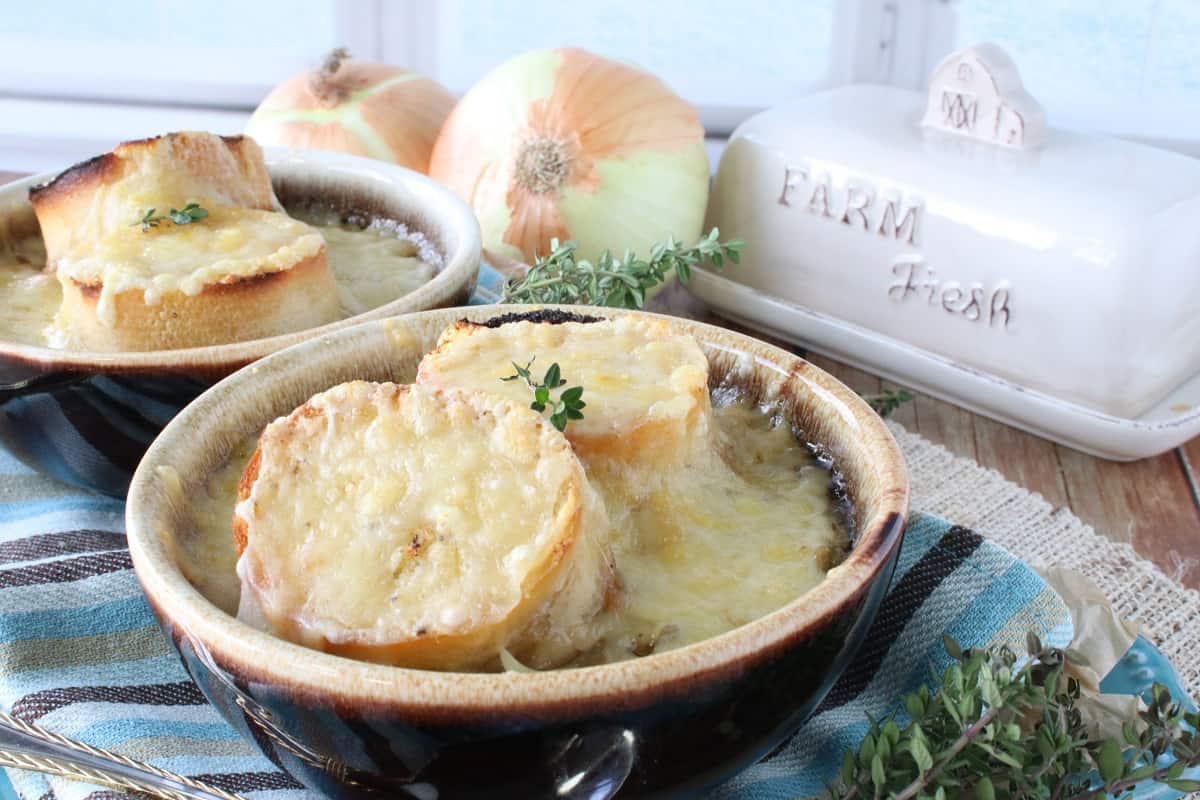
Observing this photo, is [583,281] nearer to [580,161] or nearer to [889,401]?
[889,401]

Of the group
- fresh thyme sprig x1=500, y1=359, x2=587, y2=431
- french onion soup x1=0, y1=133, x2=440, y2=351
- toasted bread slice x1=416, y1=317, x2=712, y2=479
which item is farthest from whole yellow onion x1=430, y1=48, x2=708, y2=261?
fresh thyme sprig x1=500, y1=359, x2=587, y2=431

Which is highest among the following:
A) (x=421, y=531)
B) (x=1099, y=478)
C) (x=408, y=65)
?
(x=421, y=531)

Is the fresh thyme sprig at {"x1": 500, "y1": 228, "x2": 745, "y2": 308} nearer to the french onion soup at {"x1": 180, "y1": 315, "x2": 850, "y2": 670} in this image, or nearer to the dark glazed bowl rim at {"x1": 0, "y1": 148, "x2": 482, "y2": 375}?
the dark glazed bowl rim at {"x1": 0, "y1": 148, "x2": 482, "y2": 375}

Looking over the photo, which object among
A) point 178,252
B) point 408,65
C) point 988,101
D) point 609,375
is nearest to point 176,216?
point 178,252

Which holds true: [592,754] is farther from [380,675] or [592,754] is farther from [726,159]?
[726,159]

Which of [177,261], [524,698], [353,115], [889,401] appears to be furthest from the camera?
[353,115]

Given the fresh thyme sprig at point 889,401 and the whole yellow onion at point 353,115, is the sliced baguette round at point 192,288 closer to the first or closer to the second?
the fresh thyme sprig at point 889,401

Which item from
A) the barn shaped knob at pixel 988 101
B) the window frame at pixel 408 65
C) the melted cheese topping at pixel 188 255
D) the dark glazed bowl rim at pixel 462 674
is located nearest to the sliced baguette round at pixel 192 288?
the melted cheese topping at pixel 188 255
